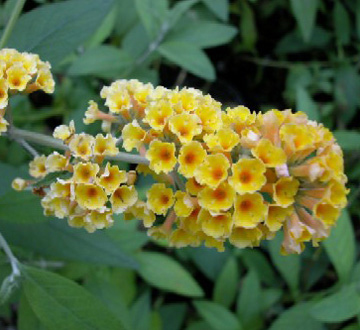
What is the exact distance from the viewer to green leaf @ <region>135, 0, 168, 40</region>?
2.20 metres

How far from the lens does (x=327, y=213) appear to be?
1110 mm

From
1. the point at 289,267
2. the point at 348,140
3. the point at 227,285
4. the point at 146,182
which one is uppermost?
the point at 348,140

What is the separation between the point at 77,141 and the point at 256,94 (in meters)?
2.37

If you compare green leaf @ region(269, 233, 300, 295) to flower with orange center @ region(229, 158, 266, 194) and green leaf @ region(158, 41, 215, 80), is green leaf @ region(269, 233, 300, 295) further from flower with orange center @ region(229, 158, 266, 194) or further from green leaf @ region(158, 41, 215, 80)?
flower with orange center @ region(229, 158, 266, 194)

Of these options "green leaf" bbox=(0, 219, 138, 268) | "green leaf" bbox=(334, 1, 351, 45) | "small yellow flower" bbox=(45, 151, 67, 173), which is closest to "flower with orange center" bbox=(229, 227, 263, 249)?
"small yellow flower" bbox=(45, 151, 67, 173)

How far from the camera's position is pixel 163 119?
118cm

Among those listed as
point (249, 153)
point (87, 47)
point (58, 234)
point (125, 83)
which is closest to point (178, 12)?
point (87, 47)

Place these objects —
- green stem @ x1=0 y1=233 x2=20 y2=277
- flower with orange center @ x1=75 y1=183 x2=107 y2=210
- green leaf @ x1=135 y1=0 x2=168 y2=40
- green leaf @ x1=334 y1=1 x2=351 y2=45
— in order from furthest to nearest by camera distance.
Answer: green leaf @ x1=334 y1=1 x2=351 y2=45
green leaf @ x1=135 y1=0 x2=168 y2=40
green stem @ x1=0 y1=233 x2=20 y2=277
flower with orange center @ x1=75 y1=183 x2=107 y2=210

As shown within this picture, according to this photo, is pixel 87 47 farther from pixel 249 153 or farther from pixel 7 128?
→ pixel 249 153

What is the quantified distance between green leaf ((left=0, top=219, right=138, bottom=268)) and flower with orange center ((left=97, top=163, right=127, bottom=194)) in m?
0.60

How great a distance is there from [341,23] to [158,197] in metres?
2.38

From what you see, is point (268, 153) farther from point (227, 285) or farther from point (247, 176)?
point (227, 285)

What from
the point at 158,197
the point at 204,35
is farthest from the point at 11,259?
the point at 204,35

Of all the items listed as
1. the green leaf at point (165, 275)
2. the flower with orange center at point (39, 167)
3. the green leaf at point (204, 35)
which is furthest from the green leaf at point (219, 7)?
the flower with orange center at point (39, 167)
